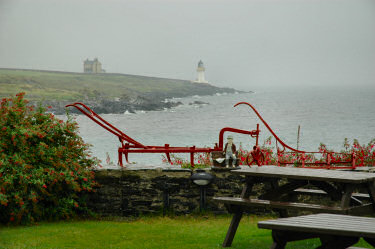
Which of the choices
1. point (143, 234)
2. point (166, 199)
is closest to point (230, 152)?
point (166, 199)

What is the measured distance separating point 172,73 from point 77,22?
38.1 feet

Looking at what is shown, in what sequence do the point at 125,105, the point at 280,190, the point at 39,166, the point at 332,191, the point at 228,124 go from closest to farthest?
the point at 332,191
the point at 280,190
the point at 39,166
the point at 228,124
the point at 125,105

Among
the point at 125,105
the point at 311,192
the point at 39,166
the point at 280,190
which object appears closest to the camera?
the point at 280,190

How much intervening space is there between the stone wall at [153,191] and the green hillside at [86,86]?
20.0 meters

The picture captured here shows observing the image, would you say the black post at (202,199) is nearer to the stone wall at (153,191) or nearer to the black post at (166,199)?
the stone wall at (153,191)

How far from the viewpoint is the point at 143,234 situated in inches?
211

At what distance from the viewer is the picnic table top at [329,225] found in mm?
2613

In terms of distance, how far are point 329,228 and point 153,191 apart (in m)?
3.85

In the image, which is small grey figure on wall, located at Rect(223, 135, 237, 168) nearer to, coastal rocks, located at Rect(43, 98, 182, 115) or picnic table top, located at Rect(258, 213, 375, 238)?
picnic table top, located at Rect(258, 213, 375, 238)

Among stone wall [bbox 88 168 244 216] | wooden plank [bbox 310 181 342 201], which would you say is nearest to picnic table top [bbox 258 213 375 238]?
wooden plank [bbox 310 181 342 201]

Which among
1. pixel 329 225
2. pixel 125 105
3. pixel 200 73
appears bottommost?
pixel 125 105

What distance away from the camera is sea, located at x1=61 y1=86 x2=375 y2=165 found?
28.5 meters

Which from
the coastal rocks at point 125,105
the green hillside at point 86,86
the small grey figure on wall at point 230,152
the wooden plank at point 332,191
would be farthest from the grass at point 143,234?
the coastal rocks at point 125,105

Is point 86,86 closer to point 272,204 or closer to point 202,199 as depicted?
point 202,199
